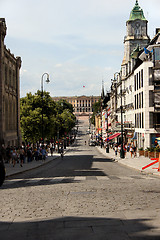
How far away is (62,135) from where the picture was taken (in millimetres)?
98812

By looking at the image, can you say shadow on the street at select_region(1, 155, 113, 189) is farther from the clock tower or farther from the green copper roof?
the green copper roof

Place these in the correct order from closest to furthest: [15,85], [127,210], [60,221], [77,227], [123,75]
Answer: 1. [77,227]
2. [60,221]
3. [127,210]
4. [15,85]
5. [123,75]

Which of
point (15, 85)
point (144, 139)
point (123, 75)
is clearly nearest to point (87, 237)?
point (144, 139)

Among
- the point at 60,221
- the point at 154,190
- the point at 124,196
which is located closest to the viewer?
the point at 60,221

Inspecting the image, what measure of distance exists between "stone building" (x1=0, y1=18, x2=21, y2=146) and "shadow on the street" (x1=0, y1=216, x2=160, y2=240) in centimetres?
3292

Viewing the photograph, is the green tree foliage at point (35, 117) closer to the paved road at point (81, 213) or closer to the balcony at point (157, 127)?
the balcony at point (157, 127)

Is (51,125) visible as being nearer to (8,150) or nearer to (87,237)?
(8,150)

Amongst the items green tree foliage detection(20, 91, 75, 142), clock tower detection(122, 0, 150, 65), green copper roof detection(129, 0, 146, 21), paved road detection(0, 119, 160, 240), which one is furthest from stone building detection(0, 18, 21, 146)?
paved road detection(0, 119, 160, 240)

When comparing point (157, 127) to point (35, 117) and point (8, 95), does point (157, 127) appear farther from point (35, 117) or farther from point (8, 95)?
point (35, 117)

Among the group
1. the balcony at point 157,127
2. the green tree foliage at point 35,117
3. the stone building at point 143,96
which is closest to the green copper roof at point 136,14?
the stone building at point 143,96

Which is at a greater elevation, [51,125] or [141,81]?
[141,81]

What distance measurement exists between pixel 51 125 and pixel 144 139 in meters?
21.9

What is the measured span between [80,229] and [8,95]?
41.7 metres

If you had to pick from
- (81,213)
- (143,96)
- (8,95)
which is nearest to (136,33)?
(143,96)
